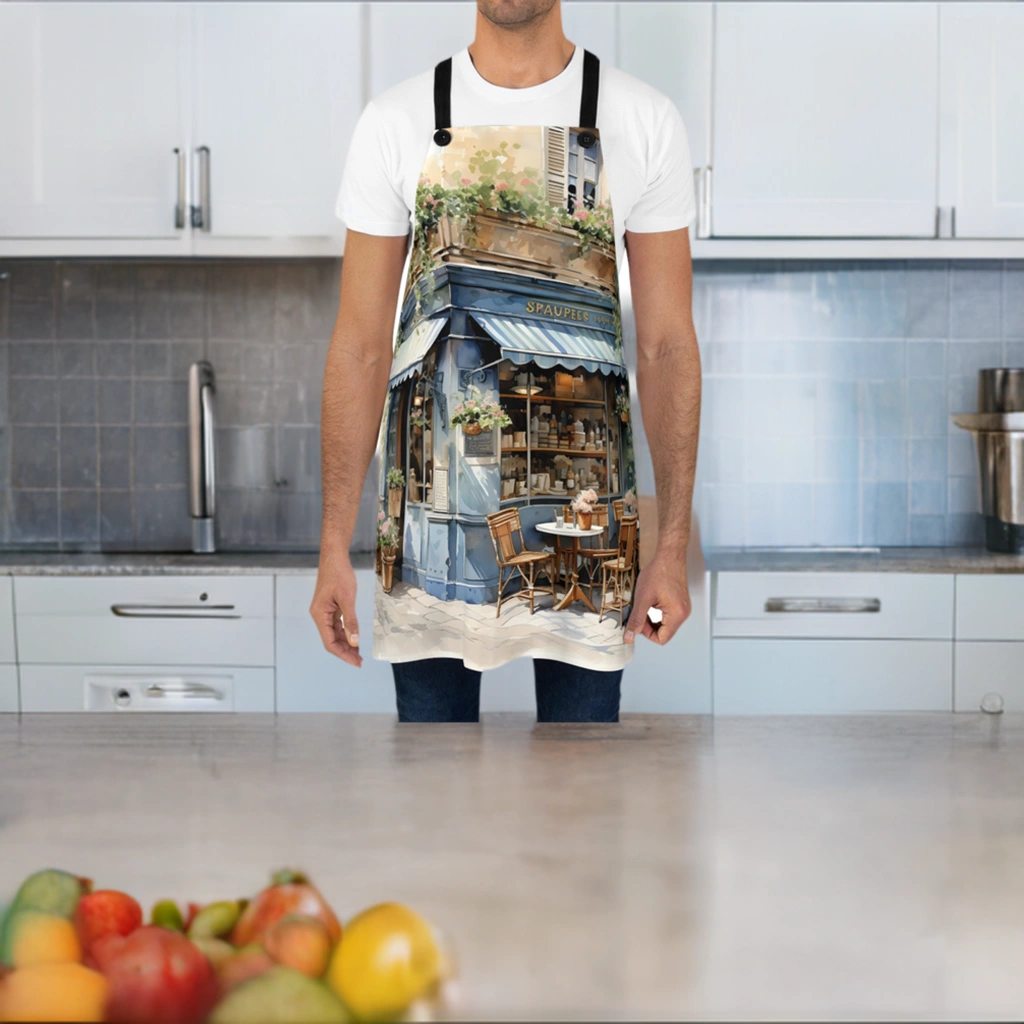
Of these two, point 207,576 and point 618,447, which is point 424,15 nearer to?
point 207,576

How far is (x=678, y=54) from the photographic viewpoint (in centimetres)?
225

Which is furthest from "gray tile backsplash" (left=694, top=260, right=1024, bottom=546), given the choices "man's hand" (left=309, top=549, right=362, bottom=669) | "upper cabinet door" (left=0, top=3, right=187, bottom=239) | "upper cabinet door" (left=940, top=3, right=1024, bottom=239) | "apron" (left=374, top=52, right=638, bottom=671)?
"man's hand" (left=309, top=549, right=362, bottom=669)

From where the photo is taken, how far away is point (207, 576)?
221 centimetres

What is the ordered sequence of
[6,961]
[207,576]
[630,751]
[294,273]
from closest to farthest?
[6,961] < [630,751] < [207,576] < [294,273]

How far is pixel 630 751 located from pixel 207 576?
1743mm

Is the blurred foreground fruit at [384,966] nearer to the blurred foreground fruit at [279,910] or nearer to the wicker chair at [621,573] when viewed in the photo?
the blurred foreground fruit at [279,910]

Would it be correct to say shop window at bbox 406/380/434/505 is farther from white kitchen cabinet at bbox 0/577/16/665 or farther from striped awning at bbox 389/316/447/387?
white kitchen cabinet at bbox 0/577/16/665

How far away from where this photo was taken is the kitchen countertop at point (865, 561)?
7.19 feet

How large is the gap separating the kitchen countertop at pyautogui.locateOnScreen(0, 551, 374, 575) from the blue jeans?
3.33 ft

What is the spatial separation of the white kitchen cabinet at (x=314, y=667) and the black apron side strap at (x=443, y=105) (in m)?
1.16

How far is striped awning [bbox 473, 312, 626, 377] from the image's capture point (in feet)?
3.93

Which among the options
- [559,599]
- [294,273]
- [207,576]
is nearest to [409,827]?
[559,599]

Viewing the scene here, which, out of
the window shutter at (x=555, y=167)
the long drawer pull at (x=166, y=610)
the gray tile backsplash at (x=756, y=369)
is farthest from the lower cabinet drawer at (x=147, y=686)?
the window shutter at (x=555, y=167)

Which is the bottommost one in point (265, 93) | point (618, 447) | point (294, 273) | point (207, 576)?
point (207, 576)
